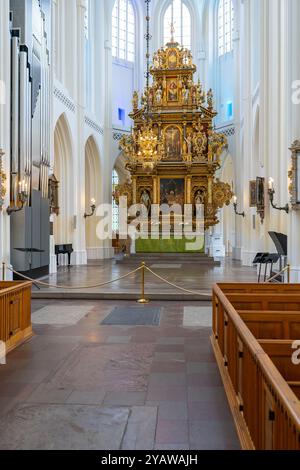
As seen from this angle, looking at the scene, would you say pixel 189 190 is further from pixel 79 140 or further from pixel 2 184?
pixel 2 184

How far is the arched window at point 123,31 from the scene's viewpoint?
26500 millimetres

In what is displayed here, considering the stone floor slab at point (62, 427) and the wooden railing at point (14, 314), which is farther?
the wooden railing at point (14, 314)

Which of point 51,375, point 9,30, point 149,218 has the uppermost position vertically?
point 9,30

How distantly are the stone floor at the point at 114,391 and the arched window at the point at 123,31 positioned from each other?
2306cm

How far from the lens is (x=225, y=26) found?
85.8 ft

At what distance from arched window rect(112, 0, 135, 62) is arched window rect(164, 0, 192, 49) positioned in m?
2.15

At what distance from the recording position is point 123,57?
2709cm

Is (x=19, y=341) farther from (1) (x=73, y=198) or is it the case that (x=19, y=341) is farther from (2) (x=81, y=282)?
(1) (x=73, y=198)

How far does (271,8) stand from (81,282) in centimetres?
1025

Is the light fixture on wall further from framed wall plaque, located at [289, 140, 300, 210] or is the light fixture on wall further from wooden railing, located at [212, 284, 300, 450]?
wooden railing, located at [212, 284, 300, 450]

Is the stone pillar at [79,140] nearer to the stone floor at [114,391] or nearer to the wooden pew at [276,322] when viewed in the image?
the stone floor at [114,391]

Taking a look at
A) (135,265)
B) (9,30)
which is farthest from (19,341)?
(135,265)

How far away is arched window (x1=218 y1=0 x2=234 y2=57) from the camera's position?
25625 mm

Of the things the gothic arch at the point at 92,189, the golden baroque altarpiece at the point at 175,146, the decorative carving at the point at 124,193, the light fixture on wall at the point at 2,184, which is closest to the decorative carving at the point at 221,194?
the golden baroque altarpiece at the point at 175,146
